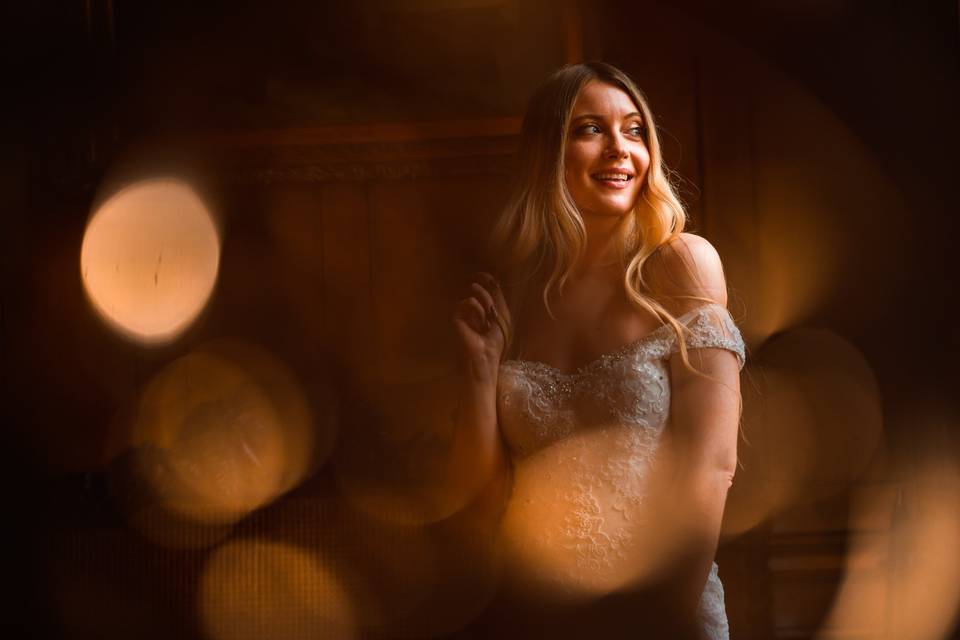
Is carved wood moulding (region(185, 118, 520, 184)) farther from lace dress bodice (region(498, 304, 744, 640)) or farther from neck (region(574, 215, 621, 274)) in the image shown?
lace dress bodice (region(498, 304, 744, 640))

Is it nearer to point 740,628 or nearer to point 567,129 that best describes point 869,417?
point 740,628

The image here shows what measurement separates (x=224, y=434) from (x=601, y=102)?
170cm

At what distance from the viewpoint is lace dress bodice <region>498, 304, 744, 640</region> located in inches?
75.2

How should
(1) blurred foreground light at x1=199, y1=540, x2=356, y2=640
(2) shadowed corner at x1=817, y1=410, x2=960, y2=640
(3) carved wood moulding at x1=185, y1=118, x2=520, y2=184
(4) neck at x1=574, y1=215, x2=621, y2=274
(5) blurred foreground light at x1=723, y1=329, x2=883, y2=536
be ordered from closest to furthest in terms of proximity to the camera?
(4) neck at x1=574, y1=215, x2=621, y2=274 < (1) blurred foreground light at x1=199, y1=540, x2=356, y2=640 < (2) shadowed corner at x1=817, y1=410, x2=960, y2=640 < (5) blurred foreground light at x1=723, y1=329, x2=883, y2=536 < (3) carved wood moulding at x1=185, y1=118, x2=520, y2=184

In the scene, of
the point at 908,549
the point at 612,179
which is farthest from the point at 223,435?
the point at 908,549

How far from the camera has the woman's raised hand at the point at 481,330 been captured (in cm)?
202

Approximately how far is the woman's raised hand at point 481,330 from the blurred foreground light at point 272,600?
104 centimetres

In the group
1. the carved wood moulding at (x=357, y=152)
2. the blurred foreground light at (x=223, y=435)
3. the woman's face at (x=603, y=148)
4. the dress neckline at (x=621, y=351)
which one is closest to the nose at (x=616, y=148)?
the woman's face at (x=603, y=148)

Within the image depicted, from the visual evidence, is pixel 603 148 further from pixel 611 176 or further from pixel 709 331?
pixel 709 331

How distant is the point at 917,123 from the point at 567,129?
156 centimetres

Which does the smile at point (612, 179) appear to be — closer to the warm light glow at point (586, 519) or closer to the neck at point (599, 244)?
the neck at point (599, 244)

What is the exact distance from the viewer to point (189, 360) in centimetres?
330

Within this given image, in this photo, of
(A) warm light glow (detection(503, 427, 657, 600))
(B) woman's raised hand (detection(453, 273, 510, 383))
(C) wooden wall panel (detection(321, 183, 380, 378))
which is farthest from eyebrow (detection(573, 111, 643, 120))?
(C) wooden wall panel (detection(321, 183, 380, 378))

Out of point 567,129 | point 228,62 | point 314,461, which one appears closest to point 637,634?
point 567,129
